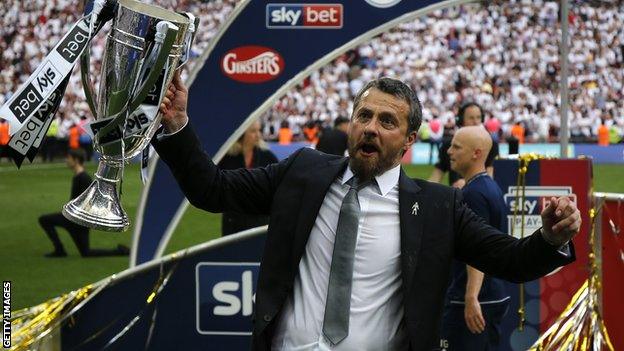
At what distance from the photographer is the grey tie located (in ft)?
11.7

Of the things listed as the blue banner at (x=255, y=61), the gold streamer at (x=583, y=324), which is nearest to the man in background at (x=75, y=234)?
the blue banner at (x=255, y=61)

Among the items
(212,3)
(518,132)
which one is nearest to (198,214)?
(518,132)

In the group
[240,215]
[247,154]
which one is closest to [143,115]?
[240,215]

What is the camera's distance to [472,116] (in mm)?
8648

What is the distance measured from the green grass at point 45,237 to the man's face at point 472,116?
14.1 feet

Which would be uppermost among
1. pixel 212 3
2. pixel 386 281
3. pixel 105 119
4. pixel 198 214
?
pixel 212 3

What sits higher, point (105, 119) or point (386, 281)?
point (105, 119)

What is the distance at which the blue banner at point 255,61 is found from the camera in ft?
28.6

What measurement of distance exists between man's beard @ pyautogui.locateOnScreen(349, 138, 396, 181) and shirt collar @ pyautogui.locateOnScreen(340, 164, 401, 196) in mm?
47

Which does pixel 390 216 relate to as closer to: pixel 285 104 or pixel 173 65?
pixel 173 65

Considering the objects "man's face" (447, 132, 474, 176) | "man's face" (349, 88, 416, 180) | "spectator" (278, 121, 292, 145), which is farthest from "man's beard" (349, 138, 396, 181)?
"spectator" (278, 121, 292, 145)

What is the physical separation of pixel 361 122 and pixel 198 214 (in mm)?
15062

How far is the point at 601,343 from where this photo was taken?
616 cm

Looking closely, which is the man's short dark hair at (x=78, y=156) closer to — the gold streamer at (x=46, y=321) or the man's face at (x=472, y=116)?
the man's face at (x=472, y=116)
